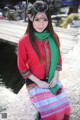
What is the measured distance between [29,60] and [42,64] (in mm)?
138

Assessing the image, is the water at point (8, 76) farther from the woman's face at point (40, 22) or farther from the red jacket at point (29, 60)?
the woman's face at point (40, 22)

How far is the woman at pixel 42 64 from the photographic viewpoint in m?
2.41

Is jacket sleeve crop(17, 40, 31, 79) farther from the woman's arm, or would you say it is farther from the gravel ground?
the gravel ground

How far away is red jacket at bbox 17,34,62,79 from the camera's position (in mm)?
2475

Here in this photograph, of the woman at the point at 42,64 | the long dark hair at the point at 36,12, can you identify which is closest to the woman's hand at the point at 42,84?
the woman at the point at 42,64

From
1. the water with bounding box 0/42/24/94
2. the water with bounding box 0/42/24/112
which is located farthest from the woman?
the water with bounding box 0/42/24/94

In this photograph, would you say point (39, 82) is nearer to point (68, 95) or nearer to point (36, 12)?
point (36, 12)

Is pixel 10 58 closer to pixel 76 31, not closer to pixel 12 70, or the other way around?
pixel 12 70

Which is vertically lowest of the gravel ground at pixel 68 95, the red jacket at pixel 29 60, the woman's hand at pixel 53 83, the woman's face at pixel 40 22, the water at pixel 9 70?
the water at pixel 9 70

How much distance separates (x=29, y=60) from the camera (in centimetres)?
252

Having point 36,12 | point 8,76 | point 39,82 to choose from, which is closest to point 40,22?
point 36,12

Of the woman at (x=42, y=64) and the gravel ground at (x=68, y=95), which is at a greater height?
the woman at (x=42, y=64)

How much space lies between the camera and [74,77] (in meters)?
4.02

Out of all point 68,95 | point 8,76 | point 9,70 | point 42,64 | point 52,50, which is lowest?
point 9,70
